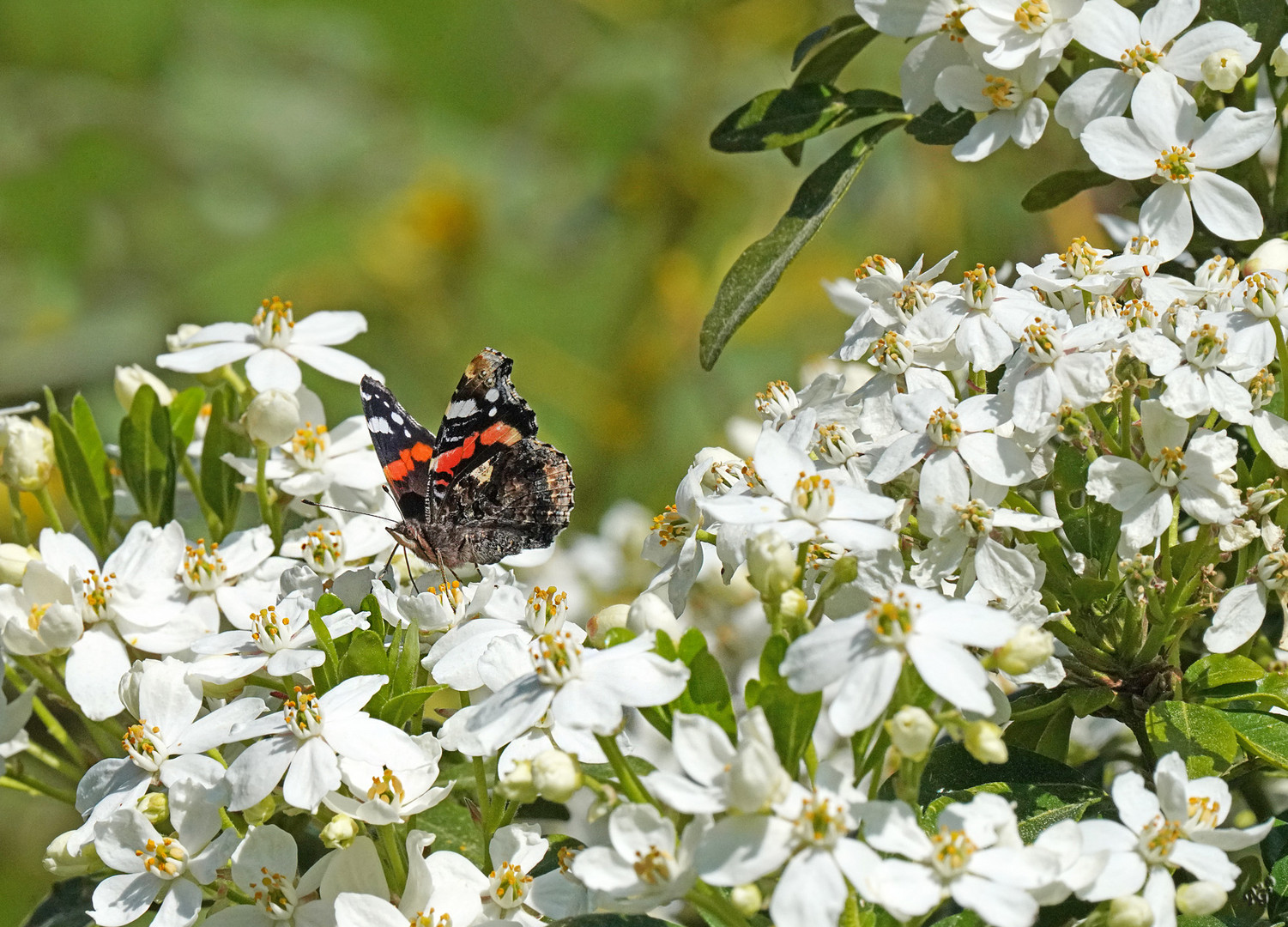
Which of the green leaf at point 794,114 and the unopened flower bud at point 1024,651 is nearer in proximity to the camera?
the unopened flower bud at point 1024,651

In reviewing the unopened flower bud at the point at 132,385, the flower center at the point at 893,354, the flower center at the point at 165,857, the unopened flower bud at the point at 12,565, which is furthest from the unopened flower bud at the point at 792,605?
the unopened flower bud at the point at 132,385

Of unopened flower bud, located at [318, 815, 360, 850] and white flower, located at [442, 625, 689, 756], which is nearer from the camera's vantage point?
white flower, located at [442, 625, 689, 756]

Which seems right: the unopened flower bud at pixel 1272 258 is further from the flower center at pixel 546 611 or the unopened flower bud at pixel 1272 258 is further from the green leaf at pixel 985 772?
the flower center at pixel 546 611

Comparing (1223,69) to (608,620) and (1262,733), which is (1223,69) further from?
(608,620)

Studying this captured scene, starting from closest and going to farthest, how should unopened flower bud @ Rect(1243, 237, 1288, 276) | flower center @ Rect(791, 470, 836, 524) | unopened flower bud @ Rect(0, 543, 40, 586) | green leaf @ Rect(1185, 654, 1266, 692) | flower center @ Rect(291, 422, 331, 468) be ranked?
flower center @ Rect(791, 470, 836, 524) → green leaf @ Rect(1185, 654, 1266, 692) → unopened flower bud @ Rect(1243, 237, 1288, 276) → unopened flower bud @ Rect(0, 543, 40, 586) → flower center @ Rect(291, 422, 331, 468)

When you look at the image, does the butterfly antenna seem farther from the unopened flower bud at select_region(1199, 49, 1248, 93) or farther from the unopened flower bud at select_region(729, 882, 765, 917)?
the unopened flower bud at select_region(1199, 49, 1248, 93)

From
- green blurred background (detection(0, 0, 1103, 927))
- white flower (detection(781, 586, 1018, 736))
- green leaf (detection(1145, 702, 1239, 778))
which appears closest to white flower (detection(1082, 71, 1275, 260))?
green leaf (detection(1145, 702, 1239, 778))
